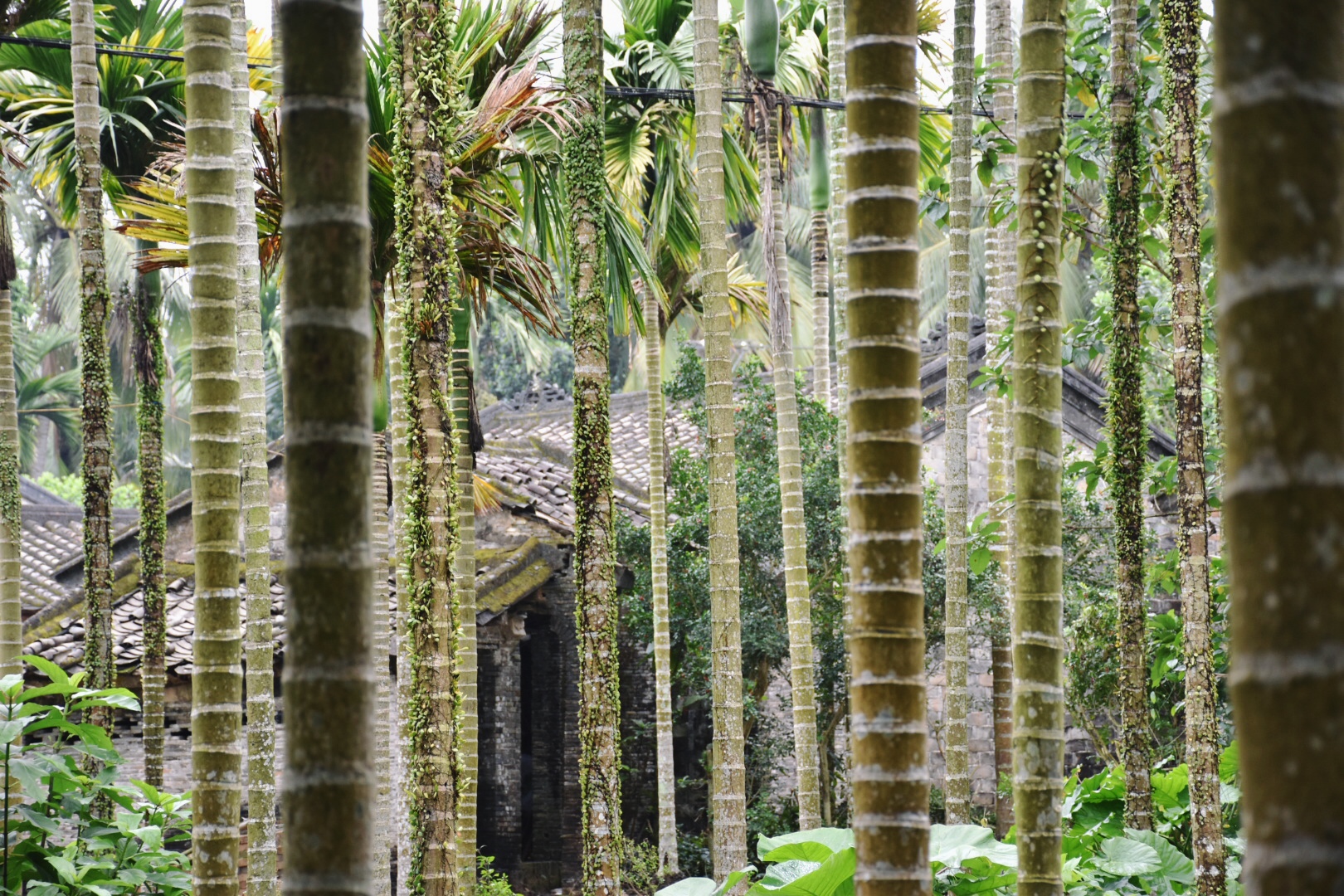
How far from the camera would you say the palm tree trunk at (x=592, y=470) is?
624 centimetres

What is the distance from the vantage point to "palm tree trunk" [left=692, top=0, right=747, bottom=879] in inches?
326

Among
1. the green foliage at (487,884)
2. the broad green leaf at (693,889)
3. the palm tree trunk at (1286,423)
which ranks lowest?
the green foliage at (487,884)

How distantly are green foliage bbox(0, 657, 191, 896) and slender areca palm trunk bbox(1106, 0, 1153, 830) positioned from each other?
12.8 ft

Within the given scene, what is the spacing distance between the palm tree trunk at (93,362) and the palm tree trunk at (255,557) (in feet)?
4.55

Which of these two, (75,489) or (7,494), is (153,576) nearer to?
(7,494)

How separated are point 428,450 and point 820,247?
25.1 ft

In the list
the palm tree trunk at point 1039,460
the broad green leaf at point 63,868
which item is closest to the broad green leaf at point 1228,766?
the palm tree trunk at point 1039,460

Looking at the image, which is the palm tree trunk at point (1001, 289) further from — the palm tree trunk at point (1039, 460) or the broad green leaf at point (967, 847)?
the palm tree trunk at point (1039, 460)

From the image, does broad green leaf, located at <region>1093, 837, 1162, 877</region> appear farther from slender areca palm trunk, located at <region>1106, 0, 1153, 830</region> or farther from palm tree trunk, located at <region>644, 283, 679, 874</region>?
palm tree trunk, located at <region>644, 283, 679, 874</region>

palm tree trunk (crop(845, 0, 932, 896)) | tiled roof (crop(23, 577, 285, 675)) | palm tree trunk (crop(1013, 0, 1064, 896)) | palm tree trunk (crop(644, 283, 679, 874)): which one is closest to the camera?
palm tree trunk (crop(845, 0, 932, 896))

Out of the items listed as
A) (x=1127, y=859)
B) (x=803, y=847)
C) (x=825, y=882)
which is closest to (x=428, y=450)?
(x=803, y=847)

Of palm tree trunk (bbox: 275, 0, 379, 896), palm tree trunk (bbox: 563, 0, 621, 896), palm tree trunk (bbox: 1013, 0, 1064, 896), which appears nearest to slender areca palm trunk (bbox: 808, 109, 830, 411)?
palm tree trunk (bbox: 563, 0, 621, 896)

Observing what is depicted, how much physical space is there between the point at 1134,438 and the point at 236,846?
363cm

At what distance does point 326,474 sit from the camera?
7.30 feet
